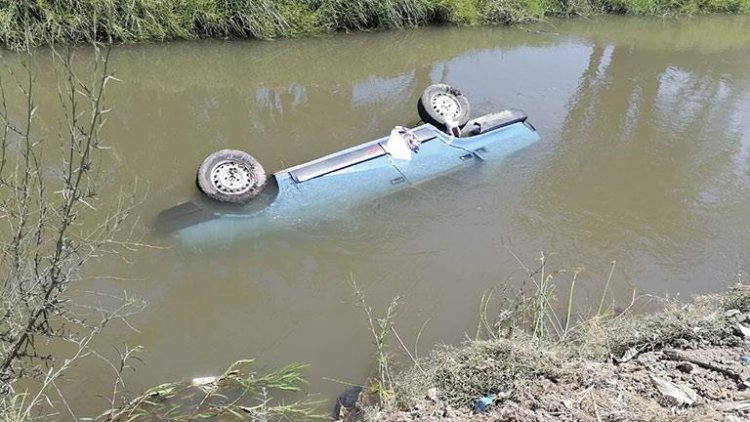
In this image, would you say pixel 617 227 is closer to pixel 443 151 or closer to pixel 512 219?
pixel 512 219

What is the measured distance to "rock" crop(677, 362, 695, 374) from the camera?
13.4ft

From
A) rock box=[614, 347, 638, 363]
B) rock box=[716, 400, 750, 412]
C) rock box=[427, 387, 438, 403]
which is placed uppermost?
rock box=[716, 400, 750, 412]

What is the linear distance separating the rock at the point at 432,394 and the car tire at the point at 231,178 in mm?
3101

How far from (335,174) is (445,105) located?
2.23 metres

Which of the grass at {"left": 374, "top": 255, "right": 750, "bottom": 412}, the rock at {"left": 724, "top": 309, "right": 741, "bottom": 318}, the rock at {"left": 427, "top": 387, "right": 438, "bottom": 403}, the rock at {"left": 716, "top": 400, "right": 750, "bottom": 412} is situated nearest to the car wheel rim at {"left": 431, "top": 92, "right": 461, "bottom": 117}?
the grass at {"left": 374, "top": 255, "right": 750, "bottom": 412}

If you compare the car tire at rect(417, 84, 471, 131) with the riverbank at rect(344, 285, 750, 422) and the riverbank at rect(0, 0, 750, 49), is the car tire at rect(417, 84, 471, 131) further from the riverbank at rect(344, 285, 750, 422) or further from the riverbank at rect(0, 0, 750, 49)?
the riverbank at rect(0, 0, 750, 49)

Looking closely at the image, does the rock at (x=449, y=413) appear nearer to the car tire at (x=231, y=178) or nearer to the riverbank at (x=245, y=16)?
the car tire at (x=231, y=178)

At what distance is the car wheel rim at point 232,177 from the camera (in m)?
6.53

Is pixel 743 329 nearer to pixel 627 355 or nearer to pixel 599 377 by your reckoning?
pixel 627 355

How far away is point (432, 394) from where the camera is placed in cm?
415

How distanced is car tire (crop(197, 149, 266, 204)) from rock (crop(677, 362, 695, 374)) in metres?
4.11

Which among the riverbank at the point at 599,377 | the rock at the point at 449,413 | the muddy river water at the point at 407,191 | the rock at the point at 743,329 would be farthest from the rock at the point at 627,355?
the muddy river water at the point at 407,191

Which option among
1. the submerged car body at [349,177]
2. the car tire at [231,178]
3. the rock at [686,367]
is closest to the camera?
the rock at [686,367]

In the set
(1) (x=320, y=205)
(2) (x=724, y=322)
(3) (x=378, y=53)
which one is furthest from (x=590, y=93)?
(2) (x=724, y=322)
